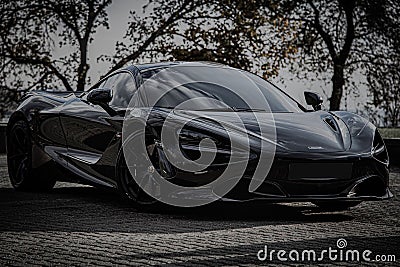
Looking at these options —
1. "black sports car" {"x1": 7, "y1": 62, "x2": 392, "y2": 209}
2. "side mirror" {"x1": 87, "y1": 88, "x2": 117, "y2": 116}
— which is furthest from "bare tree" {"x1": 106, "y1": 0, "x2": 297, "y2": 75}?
"side mirror" {"x1": 87, "y1": 88, "x2": 117, "y2": 116}

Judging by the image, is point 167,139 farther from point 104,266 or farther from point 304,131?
point 104,266

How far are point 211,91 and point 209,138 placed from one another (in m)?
1.08

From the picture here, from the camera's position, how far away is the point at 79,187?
996 centimetres

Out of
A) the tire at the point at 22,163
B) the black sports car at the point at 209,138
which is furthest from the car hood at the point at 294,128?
the tire at the point at 22,163

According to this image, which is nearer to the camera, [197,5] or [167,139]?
[167,139]

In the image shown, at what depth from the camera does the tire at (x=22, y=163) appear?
907cm

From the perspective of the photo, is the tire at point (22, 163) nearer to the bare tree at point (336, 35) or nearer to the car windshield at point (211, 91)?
the car windshield at point (211, 91)

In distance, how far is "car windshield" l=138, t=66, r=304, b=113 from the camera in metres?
7.48

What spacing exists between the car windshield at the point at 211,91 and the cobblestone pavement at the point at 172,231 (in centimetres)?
94

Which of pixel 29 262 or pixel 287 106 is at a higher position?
pixel 287 106

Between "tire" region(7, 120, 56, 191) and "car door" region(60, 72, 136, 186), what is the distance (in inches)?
31.1

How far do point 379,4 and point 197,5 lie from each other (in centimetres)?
474

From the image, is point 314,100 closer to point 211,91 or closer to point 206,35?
point 211,91

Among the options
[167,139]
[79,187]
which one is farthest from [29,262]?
[79,187]
